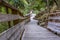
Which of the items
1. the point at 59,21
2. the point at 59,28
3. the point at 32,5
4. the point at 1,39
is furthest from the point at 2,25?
the point at 32,5

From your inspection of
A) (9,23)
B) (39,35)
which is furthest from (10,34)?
(39,35)

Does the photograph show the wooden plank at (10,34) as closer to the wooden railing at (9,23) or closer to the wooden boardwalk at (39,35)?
the wooden railing at (9,23)

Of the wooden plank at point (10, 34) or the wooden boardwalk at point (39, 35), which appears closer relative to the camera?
the wooden plank at point (10, 34)

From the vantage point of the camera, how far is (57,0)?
11.2 m

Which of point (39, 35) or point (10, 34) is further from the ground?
point (10, 34)

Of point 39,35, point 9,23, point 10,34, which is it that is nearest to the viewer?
point 10,34

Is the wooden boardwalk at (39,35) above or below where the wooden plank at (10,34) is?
below

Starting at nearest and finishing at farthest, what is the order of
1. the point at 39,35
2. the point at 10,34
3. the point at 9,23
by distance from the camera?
the point at 10,34
the point at 9,23
the point at 39,35

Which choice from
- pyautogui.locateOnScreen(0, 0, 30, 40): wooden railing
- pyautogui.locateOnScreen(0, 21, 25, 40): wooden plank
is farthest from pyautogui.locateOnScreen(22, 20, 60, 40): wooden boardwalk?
pyautogui.locateOnScreen(0, 21, 25, 40): wooden plank

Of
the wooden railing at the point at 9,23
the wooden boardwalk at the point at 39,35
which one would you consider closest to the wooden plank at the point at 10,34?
the wooden railing at the point at 9,23

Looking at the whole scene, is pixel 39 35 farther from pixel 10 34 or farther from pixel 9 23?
pixel 10 34

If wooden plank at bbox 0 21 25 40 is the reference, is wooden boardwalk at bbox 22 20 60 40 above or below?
below

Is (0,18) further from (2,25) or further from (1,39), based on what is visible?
(2,25)

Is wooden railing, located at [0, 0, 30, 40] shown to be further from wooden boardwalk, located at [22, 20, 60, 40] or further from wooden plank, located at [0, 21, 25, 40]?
wooden boardwalk, located at [22, 20, 60, 40]
